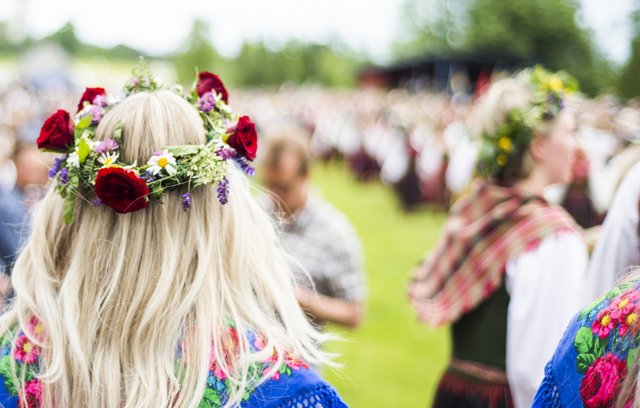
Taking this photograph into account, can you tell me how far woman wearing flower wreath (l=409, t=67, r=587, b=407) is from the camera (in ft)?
8.62

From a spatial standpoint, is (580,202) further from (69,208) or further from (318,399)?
(69,208)

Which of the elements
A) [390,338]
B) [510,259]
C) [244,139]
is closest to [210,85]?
[244,139]

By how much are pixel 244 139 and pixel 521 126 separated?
1600mm

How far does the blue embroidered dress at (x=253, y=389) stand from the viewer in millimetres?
1466

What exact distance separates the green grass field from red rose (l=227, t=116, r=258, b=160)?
0.62 metres

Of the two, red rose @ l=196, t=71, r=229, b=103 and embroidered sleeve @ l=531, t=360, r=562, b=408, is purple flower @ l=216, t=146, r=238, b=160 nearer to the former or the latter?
red rose @ l=196, t=71, r=229, b=103

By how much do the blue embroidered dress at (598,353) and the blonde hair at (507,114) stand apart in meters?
1.59

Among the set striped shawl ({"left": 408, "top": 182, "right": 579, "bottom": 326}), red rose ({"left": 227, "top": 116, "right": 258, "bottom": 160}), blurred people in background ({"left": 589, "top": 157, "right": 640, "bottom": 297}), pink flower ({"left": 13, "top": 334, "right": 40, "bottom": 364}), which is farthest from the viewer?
striped shawl ({"left": 408, "top": 182, "right": 579, "bottom": 326})

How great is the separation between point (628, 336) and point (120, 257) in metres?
1.08

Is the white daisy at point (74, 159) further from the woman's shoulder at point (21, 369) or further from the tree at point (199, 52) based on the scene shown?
the tree at point (199, 52)

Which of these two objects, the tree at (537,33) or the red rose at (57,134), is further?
the tree at (537,33)

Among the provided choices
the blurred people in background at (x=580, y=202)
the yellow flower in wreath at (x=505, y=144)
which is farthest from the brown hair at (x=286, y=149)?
the blurred people in background at (x=580, y=202)

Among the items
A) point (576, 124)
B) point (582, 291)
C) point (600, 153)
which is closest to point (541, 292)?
point (582, 291)

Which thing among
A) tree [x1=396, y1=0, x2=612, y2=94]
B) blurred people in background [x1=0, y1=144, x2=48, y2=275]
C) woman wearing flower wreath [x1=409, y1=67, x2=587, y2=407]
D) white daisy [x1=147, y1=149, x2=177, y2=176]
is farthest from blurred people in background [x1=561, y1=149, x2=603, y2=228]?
tree [x1=396, y1=0, x2=612, y2=94]
